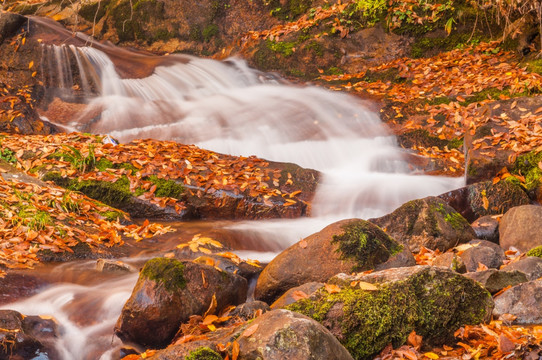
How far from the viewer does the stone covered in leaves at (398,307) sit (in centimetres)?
349

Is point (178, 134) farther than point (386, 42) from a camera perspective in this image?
No

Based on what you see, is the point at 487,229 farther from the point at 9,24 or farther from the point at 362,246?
the point at 9,24

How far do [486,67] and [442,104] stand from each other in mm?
1924

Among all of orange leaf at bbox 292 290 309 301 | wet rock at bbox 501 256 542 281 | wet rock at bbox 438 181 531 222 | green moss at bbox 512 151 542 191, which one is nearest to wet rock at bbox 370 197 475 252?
wet rock at bbox 438 181 531 222

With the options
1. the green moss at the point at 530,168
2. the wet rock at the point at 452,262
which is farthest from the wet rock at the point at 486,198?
the wet rock at the point at 452,262

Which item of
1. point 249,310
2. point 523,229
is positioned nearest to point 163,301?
point 249,310

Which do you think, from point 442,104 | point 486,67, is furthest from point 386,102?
point 486,67

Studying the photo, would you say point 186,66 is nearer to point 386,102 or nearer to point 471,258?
point 386,102

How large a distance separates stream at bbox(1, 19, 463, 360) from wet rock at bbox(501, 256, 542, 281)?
2831 mm

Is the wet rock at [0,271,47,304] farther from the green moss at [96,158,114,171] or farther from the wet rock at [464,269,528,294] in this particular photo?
the wet rock at [464,269,528,294]

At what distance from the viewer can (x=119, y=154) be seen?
8.62 metres

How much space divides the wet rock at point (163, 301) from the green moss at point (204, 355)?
3.36ft

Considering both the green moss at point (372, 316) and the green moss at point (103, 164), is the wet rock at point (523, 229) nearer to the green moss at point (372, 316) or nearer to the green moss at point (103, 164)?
the green moss at point (372, 316)

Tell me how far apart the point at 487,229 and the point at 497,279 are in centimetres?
224
